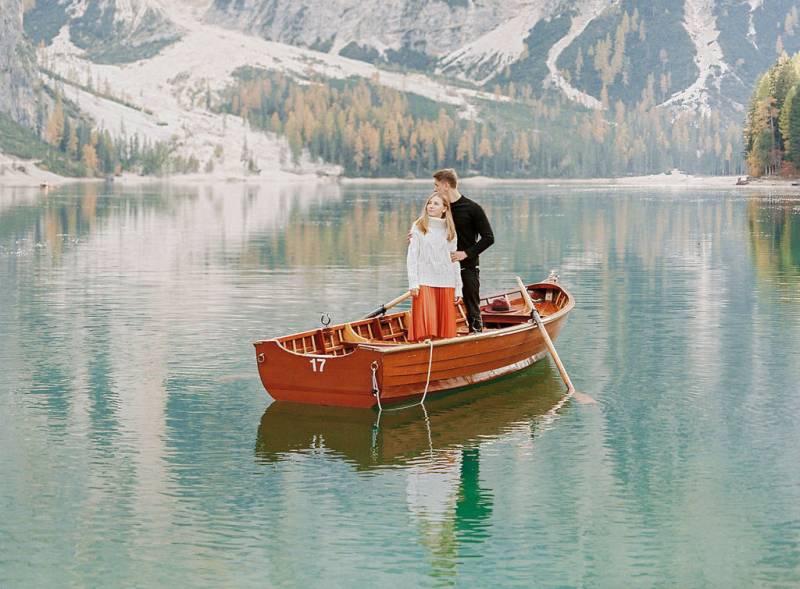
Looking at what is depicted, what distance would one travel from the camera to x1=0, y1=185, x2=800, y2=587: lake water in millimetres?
16422

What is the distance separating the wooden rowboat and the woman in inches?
21.7

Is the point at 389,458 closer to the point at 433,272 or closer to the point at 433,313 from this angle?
the point at 433,313

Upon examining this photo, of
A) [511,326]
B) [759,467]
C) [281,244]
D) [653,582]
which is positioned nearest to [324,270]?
[281,244]

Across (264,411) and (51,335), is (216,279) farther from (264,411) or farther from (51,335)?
(264,411)

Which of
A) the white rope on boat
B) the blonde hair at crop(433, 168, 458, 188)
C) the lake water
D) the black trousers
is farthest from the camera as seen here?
the black trousers

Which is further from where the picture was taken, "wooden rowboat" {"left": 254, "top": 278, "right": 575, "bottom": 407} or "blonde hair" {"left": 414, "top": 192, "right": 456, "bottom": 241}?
"blonde hair" {"left": 414, "top": 192, "right": 456, "bottom": 241}

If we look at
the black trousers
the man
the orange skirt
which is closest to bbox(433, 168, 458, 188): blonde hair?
the man

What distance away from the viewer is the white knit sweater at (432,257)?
2586 cm

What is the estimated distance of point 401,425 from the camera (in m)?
24.4

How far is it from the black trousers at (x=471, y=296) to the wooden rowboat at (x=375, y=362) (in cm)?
45

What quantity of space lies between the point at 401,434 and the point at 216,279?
3006cm

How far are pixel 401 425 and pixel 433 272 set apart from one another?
3449mm

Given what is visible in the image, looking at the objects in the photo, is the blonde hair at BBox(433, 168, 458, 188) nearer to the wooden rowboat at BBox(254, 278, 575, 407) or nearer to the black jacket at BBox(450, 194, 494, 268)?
the black jacket at BBox(450, 194, 494, 268)

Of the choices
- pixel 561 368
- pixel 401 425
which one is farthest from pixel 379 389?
pixel 561 368
